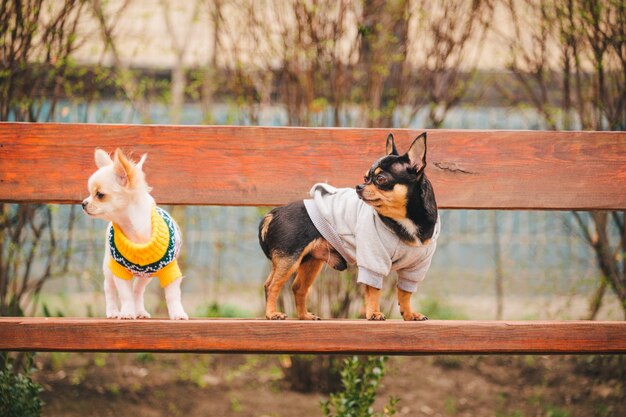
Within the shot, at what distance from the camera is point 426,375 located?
167 inches

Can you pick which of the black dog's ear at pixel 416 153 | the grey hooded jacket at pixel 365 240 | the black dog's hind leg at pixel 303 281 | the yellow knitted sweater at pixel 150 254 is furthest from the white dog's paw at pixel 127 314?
the black dog's ear at pixel 416 153

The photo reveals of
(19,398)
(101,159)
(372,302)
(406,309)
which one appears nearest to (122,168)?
(101,159)

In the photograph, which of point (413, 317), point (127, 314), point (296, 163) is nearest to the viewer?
point (127, 314)

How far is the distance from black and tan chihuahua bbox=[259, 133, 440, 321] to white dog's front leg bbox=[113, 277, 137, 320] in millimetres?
438

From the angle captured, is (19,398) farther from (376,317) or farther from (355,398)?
(376,317)

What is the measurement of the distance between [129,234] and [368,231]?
2.49ft

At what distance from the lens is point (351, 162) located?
292cm

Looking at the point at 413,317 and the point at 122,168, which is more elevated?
the point at 122,168

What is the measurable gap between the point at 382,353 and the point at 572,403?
6.56 feet

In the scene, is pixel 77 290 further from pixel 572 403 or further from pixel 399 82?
pixel 572 403

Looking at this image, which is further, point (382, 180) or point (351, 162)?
point (351, 162)

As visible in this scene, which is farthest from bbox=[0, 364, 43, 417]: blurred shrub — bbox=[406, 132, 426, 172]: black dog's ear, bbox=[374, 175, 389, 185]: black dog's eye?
bbox=[406, 132, 426, 172]: black dog's ear

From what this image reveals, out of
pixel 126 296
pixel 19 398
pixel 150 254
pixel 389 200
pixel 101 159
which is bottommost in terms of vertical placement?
pixel 19 398

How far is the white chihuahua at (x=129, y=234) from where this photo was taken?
2369 millimetres
